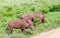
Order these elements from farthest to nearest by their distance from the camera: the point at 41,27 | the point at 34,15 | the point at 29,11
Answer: the point at 29,11
the point at 34,15
the point at 41,27

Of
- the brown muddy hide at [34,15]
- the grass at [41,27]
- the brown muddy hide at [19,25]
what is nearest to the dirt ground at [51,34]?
the grass at [41,27]

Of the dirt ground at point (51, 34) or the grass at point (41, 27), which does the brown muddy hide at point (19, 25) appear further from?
the dirt ground at point (51, 34)

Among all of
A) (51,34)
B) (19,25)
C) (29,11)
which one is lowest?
(51,34)

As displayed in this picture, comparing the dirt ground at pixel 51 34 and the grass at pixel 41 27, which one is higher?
the grass at pixel 41 27

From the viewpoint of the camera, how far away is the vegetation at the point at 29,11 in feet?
39.7

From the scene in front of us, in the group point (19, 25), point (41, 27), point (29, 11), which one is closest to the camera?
point (19, 25)

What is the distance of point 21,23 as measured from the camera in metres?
11.7

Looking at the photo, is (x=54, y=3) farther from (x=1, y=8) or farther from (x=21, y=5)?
(x=1, y=8)

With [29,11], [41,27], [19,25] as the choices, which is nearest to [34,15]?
[41,27]

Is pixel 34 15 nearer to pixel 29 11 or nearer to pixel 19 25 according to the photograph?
pixel 19 25

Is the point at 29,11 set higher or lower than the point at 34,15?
lower

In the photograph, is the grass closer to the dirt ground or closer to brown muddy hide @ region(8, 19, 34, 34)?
brown muddy hide @ region(8, 19, 34, 34)

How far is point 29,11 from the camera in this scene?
48.6 feet

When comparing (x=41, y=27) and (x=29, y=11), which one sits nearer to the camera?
(x=41, y=27)
